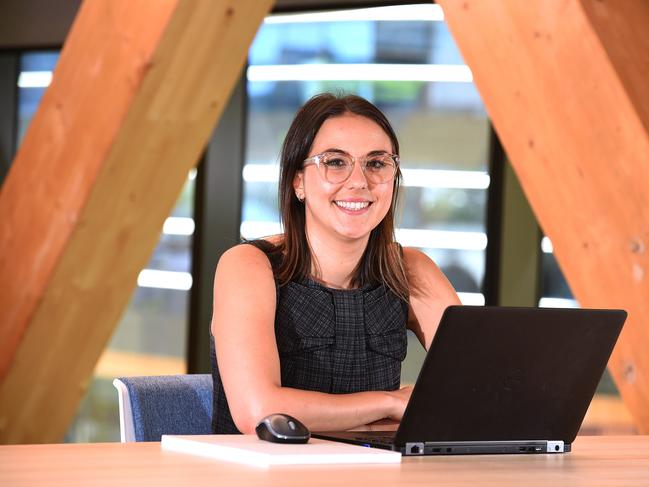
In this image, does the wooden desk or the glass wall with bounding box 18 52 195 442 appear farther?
the glass wall with bounding box 18 52 195 442

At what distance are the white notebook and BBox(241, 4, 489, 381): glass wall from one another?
9.45 ft

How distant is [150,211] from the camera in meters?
4.38

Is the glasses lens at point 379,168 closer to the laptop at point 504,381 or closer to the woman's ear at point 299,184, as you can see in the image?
the woman's ear at point 299,184

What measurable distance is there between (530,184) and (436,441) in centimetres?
170

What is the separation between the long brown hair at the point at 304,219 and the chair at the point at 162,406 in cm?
34

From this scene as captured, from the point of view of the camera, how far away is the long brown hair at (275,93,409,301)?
2549 mm

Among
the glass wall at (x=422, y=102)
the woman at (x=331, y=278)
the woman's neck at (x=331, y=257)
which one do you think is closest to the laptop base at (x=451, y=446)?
the woman at (x=331, y=278)

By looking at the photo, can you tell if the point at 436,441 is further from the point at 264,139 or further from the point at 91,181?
the point at 264,139

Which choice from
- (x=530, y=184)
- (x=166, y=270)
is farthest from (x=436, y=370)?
(x=166, y=270)

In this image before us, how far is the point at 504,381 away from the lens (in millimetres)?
1855

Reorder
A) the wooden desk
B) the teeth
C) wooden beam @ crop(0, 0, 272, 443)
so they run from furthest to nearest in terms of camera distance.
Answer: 1. wooden beam @ crop(0, 0, 272, 443)
2. the teeth
3. the wooden desk

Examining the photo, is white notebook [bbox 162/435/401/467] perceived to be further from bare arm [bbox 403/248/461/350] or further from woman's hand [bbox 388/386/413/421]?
bare arm [bbox 403/248/461/350]

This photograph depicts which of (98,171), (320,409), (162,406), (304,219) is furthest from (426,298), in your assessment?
(98,171)

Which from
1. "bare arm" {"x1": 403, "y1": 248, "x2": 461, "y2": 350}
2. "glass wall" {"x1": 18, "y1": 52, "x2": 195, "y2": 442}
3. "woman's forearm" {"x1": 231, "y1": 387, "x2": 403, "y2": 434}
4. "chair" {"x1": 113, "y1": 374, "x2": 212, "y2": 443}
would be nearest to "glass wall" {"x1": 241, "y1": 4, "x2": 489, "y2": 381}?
"glass wall" {"x1": 18, "y1": 52, "x2": 195, "y2": 442}
